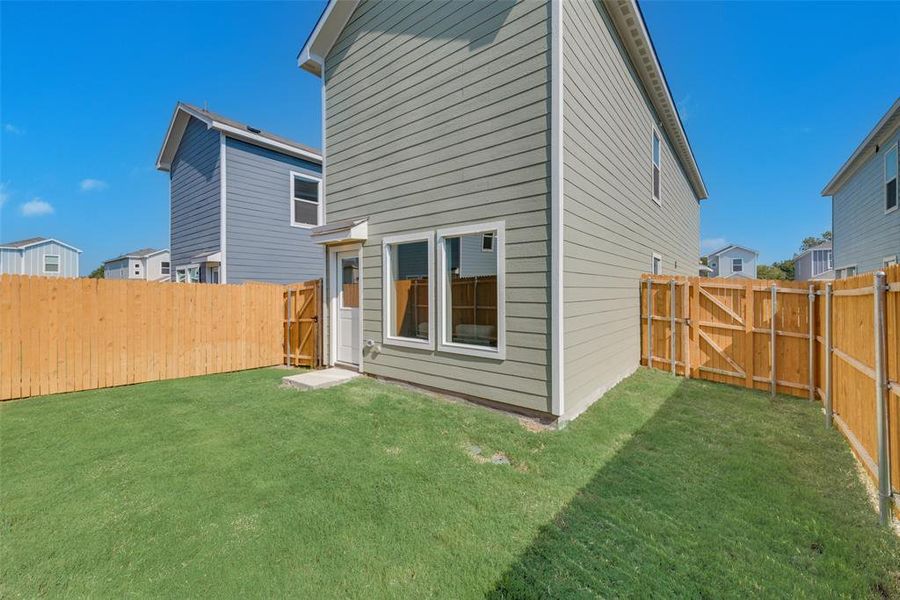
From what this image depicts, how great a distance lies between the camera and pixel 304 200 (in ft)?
39.4

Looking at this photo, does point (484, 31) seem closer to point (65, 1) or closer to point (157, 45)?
point (65, 1)

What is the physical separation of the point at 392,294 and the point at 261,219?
707 cm

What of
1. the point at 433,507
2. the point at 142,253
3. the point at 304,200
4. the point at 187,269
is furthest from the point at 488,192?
the point at 142,253

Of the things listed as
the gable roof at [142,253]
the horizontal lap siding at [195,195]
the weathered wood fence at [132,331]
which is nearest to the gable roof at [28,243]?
the gable roof at [142,253]

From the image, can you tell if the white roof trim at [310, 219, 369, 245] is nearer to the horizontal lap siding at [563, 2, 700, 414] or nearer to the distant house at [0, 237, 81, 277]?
the horizontal lap siding at [563, 2, 700, 414]

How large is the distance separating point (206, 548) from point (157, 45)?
15.4 m

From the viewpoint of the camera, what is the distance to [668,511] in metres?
2.75

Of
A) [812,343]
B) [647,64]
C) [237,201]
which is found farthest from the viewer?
[237,201]

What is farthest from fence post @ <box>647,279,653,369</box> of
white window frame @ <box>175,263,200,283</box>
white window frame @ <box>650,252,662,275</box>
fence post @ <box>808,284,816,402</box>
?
white window frame @ <box>175,263,200,283</box>

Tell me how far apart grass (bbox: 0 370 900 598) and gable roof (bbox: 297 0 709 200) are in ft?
20.6

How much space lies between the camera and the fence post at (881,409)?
264cm

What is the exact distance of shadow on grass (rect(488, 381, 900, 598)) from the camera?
208 centimetres

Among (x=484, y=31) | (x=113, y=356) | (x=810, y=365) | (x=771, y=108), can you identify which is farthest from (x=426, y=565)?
(x=771, y=108)

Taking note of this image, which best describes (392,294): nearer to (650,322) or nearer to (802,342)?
(650,322)
